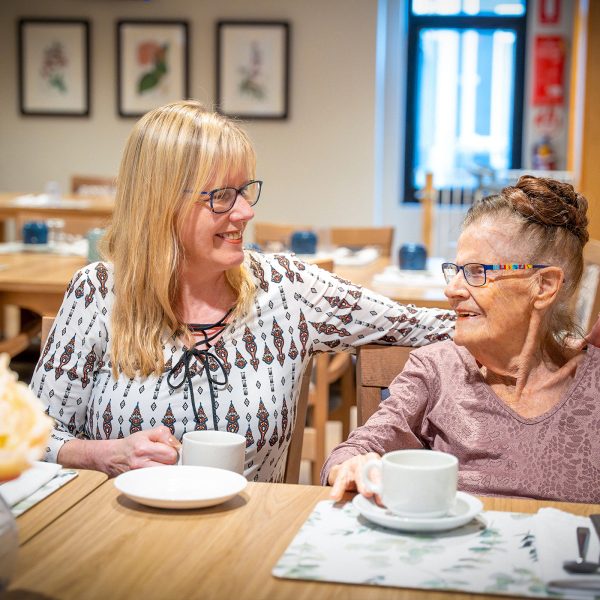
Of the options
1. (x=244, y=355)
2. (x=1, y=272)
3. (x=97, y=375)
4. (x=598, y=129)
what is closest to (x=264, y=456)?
(x=244, y=355)

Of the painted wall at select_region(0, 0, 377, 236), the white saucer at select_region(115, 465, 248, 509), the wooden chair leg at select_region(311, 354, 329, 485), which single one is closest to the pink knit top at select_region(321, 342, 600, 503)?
the white saucer at select_region(115, 465, 248, 509)

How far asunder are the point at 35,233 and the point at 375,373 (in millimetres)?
2569

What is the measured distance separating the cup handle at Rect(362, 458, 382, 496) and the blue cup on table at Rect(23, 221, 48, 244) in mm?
2998

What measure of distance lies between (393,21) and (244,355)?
603cm

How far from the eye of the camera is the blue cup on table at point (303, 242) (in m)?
3.91

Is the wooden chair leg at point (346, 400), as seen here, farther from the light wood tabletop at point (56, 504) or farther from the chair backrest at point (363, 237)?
the light wood tabletop at point (56, 504)

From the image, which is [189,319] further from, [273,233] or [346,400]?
[273,233]

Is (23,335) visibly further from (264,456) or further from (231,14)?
(231,14)

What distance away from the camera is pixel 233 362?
5.78ft

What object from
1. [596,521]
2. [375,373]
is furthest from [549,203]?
[596,521]

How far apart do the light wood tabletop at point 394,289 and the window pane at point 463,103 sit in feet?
12.1

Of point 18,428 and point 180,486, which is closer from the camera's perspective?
point 18,428

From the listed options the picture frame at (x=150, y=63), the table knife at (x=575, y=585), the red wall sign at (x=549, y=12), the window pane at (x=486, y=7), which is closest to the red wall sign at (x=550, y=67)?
the red wall sign at (x=549, y=12)

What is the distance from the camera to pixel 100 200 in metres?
5.84
